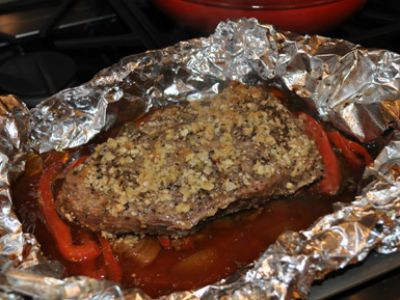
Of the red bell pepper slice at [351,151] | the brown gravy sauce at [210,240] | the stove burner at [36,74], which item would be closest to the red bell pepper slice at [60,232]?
the brown gravy sauce at [210,240]

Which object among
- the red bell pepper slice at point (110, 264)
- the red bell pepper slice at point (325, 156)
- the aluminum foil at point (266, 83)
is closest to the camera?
the aluminum foil at point (266, 83)

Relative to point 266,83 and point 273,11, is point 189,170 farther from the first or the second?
point 273,11

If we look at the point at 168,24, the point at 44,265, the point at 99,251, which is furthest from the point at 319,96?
the point at 44,265

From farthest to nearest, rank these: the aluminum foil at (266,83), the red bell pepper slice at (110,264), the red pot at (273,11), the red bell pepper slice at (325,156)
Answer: the red pot at (273,11) < the red bell pepper slice at (325,156) < the red bell pepper slice at (110,264) < the aluminum foil at (266,83)

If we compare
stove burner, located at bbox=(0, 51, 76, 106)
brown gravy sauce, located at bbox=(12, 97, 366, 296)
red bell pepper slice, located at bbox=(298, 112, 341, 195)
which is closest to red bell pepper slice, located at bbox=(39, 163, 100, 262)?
brown gravy sauce, located at bbox=(12, 97, 366, 296)

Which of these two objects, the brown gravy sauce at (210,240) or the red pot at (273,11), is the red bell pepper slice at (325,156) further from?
the red pot at (273,11)

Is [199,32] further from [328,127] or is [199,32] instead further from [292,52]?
[328,127]

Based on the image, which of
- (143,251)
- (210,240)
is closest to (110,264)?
(143,251)
